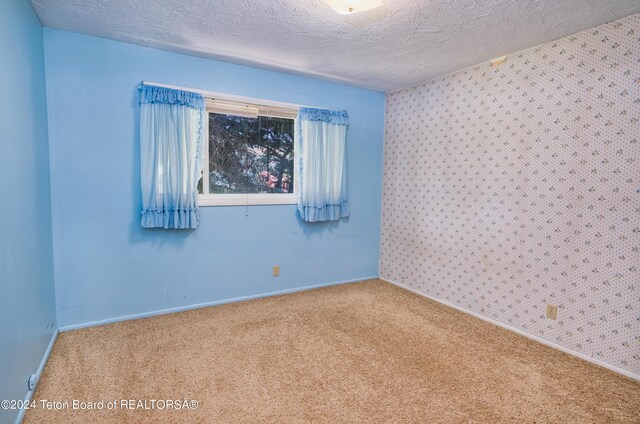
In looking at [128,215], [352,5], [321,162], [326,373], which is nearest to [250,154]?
[321,162]

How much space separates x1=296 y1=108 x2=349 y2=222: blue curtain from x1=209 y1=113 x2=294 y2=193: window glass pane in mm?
184

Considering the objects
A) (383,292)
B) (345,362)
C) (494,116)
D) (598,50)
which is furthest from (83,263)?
(598,50)

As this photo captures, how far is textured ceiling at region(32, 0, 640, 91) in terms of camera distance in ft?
6.50

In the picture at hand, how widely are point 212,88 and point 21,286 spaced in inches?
80.8

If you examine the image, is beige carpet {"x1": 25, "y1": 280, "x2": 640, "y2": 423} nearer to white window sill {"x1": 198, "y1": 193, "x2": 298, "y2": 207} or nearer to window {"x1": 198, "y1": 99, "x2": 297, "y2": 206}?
white window sill {"x1": 198, "y1": 193, "x2": 298, "y2": 207}

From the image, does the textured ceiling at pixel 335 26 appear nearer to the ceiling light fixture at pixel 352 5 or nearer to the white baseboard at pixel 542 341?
the ceiling light fixture at pixel 352 5

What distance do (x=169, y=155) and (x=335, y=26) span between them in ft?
5.50

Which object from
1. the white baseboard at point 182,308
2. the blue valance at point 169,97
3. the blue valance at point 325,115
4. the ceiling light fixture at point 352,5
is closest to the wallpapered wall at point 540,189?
the blue valance at point 325,115

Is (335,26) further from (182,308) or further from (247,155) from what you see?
(182,308)

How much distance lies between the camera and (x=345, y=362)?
2.18 meters

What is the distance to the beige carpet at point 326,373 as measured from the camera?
170 centimetres

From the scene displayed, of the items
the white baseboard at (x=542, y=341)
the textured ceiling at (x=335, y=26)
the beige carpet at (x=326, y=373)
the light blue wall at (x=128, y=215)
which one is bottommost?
the beige carpet at (x=326, y=373)

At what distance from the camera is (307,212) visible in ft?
11.3

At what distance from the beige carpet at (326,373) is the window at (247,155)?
1157mm
